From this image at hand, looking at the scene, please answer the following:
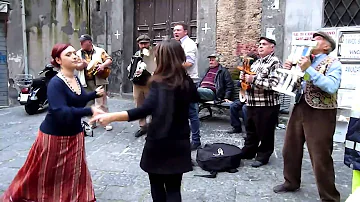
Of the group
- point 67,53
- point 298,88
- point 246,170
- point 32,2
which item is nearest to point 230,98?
point 246,170

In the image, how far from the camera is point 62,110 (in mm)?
2986

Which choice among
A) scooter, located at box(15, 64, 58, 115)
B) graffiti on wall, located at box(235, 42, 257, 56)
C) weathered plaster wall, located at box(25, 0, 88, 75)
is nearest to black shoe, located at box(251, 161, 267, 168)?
graffiti on wall, located at box(235, 42, 257, 56)

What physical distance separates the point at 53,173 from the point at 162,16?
23.3 ft

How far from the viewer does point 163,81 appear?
260 centimetres

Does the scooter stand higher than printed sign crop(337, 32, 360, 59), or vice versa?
printed sign crop(337, 32, 360, 59)

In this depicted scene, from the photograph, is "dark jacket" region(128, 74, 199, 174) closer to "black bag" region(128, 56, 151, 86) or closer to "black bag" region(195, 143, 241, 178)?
→ "black bag" region(195, 143, 241, 178)

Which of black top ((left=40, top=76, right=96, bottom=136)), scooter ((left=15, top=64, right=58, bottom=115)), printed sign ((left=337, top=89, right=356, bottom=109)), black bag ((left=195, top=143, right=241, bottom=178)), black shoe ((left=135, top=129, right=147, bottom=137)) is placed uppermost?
black top ((left=40, top=76, right=96, bottom=136))

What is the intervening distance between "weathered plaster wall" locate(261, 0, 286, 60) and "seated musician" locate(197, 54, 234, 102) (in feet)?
4.00

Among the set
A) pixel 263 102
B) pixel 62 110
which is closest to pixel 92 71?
pixel 263 102

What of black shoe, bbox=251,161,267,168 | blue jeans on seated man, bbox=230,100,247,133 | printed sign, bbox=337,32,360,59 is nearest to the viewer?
black shoe, bbox=251,161,267,168

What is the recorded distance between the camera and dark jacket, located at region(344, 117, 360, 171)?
2639 mm

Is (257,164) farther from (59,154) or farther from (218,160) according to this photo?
(59,154)

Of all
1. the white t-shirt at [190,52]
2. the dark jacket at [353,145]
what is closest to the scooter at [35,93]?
the white t-shirt at [190,52]

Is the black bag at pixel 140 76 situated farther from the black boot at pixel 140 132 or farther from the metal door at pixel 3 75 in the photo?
the metal door at pixel 3 75
